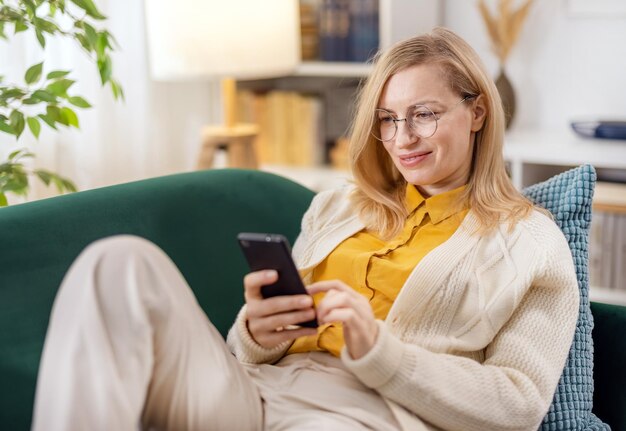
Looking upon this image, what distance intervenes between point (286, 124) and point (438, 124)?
180 cm

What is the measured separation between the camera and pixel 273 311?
53.6 inches

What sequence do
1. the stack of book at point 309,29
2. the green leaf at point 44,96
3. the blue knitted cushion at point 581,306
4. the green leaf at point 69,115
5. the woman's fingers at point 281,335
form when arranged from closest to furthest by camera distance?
the woman's fingers at point 281,335 → the blue knitted cushion at point 581,306 → the green leaf at point 44,96 → the green leaf at point 69,115 → the stack of book at point 309,29

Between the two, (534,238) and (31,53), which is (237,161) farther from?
(534,238)

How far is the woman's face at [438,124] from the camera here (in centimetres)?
156

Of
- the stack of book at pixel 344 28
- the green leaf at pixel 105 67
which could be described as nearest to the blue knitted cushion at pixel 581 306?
the green leaf at pixel 105 67

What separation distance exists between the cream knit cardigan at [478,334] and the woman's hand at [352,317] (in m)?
0.02

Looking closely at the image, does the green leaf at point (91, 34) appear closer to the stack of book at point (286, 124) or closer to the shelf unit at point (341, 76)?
the shelf unit at point (341, 76)

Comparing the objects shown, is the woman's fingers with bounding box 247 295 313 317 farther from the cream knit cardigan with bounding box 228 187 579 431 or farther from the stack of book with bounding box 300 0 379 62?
the stack of book with bounding box 300 0 379 62

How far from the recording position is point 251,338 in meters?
1.51

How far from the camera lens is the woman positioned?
3.80 ft

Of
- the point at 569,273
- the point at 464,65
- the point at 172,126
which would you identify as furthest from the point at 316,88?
the point at 569,273

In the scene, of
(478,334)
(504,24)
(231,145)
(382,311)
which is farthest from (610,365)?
(504,24)

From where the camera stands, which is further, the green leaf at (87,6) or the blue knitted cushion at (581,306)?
the green leaf at (87,6)

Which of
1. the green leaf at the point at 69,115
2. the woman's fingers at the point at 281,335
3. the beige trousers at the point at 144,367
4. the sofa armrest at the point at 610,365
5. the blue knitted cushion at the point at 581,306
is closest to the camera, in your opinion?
the beige trousers at the point at 144,367
